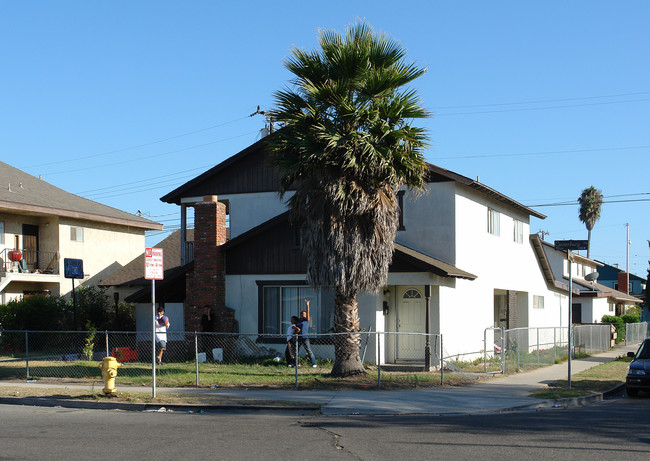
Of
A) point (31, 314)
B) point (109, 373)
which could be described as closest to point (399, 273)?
point (109, 373)

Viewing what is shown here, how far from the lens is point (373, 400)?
14.2m

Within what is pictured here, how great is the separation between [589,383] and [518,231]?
38.7ft

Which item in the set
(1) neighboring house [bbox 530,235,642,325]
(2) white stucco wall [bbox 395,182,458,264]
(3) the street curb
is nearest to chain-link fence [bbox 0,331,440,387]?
(3) the street curb

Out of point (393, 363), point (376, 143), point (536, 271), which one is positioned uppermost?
point (376, 143)

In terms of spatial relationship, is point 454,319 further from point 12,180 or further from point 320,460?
point 12,180

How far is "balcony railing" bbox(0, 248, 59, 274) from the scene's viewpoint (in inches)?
1179

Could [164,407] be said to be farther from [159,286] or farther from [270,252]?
[159,286]

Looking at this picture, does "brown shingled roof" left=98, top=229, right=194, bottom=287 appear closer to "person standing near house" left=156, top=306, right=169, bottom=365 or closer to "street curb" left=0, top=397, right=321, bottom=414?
"person standing near house" left=156, top=306, right=169, bottom=365

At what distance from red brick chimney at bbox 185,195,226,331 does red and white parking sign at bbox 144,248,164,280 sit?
26.3 feet

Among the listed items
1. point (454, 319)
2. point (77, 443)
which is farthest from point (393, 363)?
point (77, 443)

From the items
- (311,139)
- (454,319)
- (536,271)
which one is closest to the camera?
(311,139)

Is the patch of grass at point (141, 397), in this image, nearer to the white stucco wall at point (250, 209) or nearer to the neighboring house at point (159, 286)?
the neighboring house at point (159, 286)

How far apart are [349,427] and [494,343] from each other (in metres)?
15.2

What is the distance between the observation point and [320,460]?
8898 mm
